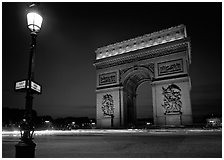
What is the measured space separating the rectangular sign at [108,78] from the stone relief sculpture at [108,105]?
1845mm

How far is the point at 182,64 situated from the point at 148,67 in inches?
163

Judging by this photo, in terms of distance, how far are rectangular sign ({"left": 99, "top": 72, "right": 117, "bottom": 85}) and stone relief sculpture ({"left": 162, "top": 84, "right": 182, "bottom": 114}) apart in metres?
7.14

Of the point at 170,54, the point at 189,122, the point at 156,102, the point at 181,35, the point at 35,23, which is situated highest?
the point at 181,35

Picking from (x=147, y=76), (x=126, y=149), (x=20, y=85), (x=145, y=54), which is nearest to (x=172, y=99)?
(x=147, y=76)

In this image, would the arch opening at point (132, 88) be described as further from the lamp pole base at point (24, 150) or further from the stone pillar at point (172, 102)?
the lamp pole base at point (24, 150)

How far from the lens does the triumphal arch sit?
80.5 ft

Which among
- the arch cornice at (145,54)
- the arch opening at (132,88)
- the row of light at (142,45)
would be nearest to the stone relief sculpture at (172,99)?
the arch opening at (132,88)

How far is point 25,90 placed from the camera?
5125 mm

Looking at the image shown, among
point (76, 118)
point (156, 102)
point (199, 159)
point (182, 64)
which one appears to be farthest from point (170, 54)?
point (76, 118)

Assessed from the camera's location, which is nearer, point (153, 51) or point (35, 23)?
point (35, 23)

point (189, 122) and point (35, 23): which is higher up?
point (35, 23)

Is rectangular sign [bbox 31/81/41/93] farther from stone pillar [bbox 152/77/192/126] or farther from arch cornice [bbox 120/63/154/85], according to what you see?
arch cornice [bbox 120/63/154/85]

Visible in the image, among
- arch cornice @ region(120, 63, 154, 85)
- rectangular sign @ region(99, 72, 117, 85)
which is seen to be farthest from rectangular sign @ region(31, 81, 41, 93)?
rectangular sign @ region(99, 72, 117, 85)

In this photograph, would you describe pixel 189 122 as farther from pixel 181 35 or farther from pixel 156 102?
pixel 181 35
